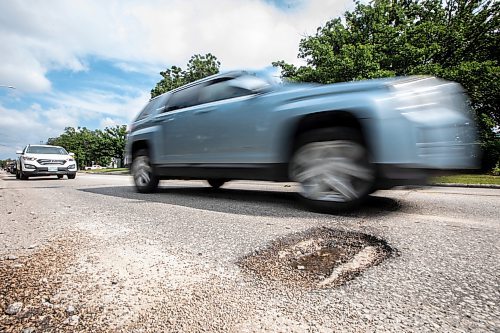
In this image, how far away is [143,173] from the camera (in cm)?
530

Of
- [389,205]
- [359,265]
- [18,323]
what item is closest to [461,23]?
[389,205]

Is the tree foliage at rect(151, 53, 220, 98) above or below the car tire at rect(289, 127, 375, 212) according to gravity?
above

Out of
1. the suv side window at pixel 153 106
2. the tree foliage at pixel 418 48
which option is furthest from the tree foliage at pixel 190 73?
the suv side window at pixel 153 106

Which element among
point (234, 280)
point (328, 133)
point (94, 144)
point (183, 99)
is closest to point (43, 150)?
point (183, 99)

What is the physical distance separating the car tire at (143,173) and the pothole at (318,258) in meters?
3.76

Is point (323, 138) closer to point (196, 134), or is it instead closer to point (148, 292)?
point (196, 134)

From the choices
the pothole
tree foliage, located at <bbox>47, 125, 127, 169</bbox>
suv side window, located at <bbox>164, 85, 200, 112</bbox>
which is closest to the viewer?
the pothole

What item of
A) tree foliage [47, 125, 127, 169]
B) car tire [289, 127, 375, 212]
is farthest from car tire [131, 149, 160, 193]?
tree foliage [47, 125, 127, 169]

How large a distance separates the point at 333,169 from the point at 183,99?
2878mm

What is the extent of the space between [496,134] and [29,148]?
23.9m

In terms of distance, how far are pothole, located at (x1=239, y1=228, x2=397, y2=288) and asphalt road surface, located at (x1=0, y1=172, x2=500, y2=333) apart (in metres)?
0.02

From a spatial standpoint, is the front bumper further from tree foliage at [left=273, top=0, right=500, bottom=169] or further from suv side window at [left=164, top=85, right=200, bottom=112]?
tree foliage at [left=273, top=0, right=500, bottom=169]

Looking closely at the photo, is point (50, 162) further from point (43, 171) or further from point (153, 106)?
point (153, 106)

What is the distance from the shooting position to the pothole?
1353 mm
